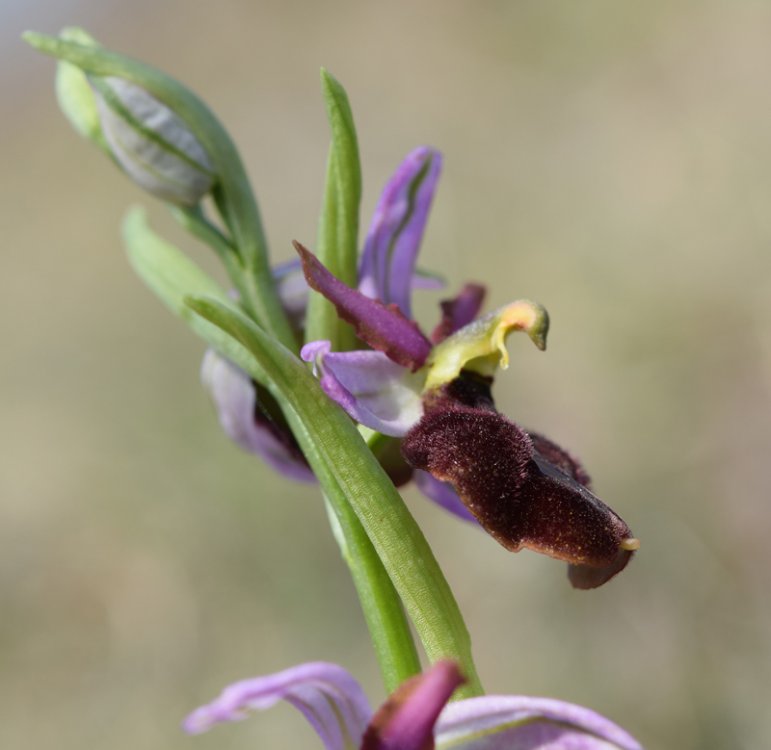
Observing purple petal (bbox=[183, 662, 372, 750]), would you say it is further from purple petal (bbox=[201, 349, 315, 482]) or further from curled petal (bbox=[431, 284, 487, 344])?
curled petal (bbox=[431, 284, 487, 344])

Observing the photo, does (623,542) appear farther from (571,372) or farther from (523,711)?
(571,372)

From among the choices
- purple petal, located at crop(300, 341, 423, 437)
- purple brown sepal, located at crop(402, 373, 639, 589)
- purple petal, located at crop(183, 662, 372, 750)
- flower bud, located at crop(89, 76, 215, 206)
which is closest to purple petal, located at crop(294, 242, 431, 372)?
purple petal, located at crop(300, 341, 423, 437)

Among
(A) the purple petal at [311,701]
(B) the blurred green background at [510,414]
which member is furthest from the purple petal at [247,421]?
(B) the blurred green background at [510,414]

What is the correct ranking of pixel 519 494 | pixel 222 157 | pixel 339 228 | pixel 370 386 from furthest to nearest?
pixel 222 157, pixel 339 228, pixel 370 386, pixel 519 494

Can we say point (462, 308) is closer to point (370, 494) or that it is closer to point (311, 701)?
point (370, 494)

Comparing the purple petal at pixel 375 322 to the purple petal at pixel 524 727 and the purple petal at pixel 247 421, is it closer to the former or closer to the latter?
the purple petal at pixel 247 421

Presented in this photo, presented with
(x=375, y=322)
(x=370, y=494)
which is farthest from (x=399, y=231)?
(x=370, y=494)
